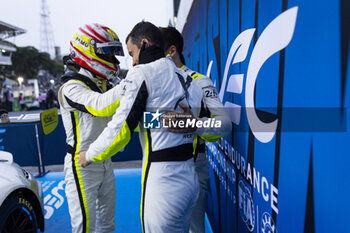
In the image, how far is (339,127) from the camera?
31.1 inches

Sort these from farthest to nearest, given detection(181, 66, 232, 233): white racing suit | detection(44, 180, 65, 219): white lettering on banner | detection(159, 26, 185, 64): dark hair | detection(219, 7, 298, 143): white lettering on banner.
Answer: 1. detection(44, 180, 65, 219): white lettering on banner
2. detection(159, 26, 185, 64): dark hair
3. detection(181, 66, 232, 233): white racing suit
4. detection(219, 7, 298, 143): white lettering on banner

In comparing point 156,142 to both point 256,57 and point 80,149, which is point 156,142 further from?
point 80,149

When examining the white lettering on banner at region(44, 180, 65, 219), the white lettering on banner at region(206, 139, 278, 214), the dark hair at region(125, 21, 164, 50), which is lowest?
the white lettering on banner at region(44, 180, 65, 219)

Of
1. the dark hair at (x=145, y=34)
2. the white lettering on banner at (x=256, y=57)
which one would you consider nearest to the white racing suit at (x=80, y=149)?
the dark hair at (x=145, y=34)

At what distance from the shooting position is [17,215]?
2123 mm

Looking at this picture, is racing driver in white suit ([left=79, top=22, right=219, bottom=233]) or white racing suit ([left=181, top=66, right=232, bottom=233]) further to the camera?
white racing suit ([left=181, top=66, right=232, bottom=233])

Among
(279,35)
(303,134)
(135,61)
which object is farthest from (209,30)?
(303,134)

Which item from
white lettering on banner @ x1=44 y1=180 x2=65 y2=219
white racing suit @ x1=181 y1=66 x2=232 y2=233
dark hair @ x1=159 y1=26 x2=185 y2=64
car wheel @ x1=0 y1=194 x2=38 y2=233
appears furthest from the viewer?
white lettering on banner @ x1=44 y1=180 x2=65 y2=219

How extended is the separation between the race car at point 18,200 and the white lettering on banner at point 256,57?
6.07ft

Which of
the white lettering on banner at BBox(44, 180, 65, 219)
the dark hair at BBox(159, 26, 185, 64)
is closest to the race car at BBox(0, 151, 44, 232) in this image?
the white lettering on banner at BBox(44, 180, 65, 219)

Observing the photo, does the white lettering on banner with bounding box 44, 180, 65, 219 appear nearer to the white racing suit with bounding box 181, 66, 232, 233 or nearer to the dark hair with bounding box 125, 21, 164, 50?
the white racing suit with bounding box 181, 66, 232, 233

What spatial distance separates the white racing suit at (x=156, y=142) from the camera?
133 cm

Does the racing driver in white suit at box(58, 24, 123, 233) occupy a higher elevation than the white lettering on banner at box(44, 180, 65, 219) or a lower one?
higher

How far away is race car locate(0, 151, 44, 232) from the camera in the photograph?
1980 millimetres
